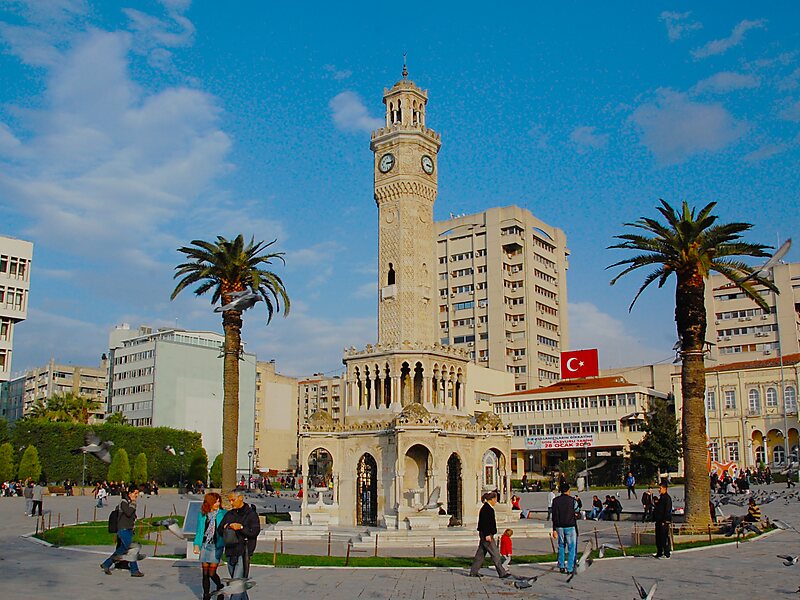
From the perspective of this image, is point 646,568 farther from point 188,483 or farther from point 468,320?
point 468,320

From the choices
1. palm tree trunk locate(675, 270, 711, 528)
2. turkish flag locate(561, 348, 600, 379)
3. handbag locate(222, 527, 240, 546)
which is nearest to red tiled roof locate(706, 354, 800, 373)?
turkish flag locate(561, 348, 600, 379)

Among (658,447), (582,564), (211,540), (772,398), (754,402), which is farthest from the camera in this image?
(754,402)

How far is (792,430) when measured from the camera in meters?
75.0

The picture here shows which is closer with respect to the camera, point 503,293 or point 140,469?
point 140,469

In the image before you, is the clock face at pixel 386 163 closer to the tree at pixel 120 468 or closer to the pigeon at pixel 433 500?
the pigeon at pixel 433 500

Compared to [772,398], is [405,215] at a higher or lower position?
higher

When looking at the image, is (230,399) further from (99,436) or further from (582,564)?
(99,436)

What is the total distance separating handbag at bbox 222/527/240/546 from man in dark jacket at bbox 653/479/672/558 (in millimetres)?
11744

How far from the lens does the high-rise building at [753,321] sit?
9850cm

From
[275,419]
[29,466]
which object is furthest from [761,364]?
[275,419]

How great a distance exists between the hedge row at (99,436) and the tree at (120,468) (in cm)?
206

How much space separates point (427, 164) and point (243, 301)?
12.7 metres

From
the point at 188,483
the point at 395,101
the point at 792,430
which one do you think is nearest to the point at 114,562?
the point at 395,101

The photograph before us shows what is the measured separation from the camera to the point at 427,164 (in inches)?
1629
